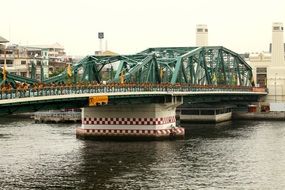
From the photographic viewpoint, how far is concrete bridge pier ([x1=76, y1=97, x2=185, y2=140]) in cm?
9400

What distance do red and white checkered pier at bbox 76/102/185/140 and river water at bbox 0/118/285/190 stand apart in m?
3.01

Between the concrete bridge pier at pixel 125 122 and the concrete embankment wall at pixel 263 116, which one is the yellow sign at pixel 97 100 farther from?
the concrete embankment wall at pixel 263 116

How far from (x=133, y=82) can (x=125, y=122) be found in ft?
28.0

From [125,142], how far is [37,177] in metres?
30.2

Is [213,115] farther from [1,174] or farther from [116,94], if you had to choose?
[1,174]

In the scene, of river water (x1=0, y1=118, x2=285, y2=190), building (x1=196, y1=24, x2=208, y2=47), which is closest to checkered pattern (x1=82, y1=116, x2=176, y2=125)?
river water (x1=0, y1=118, x2=285, y2=190)

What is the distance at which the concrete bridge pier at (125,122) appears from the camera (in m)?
94.0

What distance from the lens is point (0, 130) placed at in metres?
112

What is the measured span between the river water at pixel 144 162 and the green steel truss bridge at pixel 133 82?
19.6 ft

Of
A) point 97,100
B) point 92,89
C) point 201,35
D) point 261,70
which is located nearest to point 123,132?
point 92,89

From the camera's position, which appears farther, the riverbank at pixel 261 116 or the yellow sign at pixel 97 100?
the riverbank at pixel 261 116

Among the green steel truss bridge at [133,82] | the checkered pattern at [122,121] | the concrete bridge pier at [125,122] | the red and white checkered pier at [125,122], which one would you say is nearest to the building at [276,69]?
the green steel truss bridge at [133,82]

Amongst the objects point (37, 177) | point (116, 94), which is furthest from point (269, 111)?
point (37, 177)

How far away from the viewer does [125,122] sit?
94.1 meters
